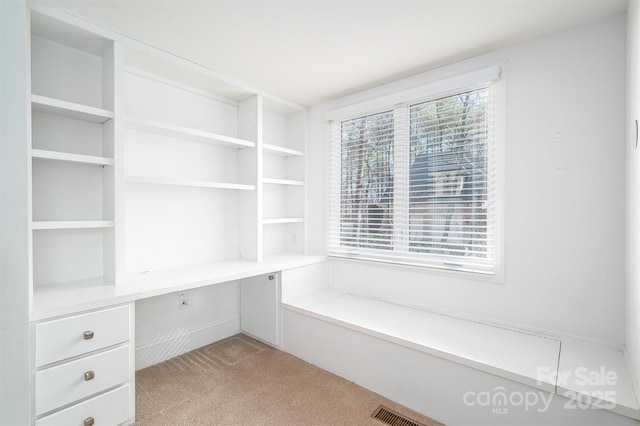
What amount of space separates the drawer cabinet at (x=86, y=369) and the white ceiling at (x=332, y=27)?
1.66 meters

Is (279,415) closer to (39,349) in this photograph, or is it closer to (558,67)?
(39,349)

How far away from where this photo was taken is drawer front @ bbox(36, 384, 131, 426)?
58.3 inches

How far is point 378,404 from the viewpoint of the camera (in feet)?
6.29

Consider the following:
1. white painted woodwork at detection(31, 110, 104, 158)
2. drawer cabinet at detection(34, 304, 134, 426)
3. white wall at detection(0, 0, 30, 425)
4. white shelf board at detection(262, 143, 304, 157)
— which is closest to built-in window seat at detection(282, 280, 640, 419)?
drawer cabinet at detection(34, 304, 134, 426)

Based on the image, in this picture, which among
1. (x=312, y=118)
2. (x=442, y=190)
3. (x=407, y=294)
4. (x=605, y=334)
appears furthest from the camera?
(x=312, y=118)

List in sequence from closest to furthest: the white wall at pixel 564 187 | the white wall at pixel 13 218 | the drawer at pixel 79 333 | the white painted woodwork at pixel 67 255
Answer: the white wall at pixel 13 218 < the drawer at pixel 79 333 < the white wall at pixel 564 187 < the white painted woodwork at pixel 67 255

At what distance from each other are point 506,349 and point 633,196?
103cm

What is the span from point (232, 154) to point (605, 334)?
3.04 meters

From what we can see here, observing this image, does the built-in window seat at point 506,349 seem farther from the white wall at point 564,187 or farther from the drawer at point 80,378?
the drawer at point 80,378

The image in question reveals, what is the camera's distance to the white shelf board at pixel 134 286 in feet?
4.99

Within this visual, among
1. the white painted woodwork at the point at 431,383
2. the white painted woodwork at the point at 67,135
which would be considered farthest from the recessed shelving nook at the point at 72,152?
the white painted woodwork at the point at 431,383

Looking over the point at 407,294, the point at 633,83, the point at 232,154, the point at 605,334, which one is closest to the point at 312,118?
the point at 232,154

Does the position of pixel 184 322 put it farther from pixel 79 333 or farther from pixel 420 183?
pixel 420 183

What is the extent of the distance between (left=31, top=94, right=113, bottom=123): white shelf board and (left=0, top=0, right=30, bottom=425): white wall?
254 mm
